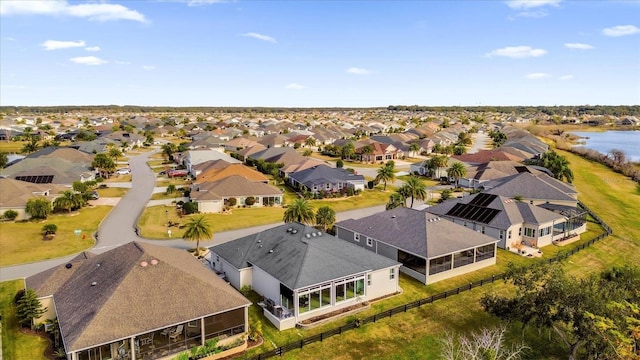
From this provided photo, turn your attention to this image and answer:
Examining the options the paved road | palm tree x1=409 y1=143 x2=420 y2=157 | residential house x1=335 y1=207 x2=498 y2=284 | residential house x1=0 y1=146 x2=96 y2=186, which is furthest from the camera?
palm tree x1=409 y1=143 x2=420 y2=157

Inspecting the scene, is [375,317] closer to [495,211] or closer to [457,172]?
[495,211]

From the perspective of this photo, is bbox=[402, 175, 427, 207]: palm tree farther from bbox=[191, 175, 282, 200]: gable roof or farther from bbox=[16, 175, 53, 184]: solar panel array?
bbox=[16, 175, 53, 184]: solar panel array

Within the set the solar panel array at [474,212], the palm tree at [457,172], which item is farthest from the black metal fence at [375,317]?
the palm tree at [457,172]

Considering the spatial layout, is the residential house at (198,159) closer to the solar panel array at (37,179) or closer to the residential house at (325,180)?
the residential house at (325,180)

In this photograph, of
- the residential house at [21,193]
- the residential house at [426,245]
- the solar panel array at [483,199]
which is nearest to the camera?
the residential house at [426,245]

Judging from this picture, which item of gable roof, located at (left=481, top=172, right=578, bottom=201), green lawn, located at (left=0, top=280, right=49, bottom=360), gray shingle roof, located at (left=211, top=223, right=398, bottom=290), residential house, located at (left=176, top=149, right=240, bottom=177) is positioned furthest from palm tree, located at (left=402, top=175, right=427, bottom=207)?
green lawn, located at (left=0, top=280, right=49, bottom=360)

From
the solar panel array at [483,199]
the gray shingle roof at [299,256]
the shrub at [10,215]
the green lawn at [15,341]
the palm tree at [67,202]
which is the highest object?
the solar panel array at [483,199]

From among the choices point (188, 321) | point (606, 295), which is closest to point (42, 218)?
point (188, 321)
